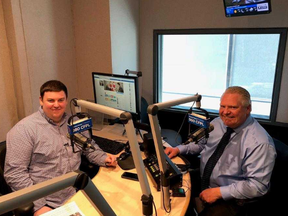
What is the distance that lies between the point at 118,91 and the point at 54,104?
0.76 meters

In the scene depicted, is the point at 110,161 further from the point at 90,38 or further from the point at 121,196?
the point at 90,38

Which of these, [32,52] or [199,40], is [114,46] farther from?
[199,40]

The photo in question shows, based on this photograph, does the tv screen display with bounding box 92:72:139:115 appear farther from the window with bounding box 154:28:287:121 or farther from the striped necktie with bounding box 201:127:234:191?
the window with bounding box 154:28:287:121

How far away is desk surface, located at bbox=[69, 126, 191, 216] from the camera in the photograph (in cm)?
142

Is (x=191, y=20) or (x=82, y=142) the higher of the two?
(x=191, y=20)

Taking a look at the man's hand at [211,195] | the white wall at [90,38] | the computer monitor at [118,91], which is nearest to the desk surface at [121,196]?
the man's hand at [211,195]

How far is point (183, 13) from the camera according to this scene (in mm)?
3033

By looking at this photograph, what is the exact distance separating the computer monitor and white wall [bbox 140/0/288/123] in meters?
1.05

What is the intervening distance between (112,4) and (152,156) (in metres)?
1.69

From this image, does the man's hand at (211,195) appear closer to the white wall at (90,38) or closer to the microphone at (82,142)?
the microphone at (82,142)

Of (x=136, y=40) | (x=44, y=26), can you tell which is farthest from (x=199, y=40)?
(x=44, y=26)

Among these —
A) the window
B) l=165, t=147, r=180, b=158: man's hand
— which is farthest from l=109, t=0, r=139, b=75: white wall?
l=165, t=147, r=180, b=158: man's hand

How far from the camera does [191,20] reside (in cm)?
302

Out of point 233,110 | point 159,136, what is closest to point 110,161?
point 159,136
